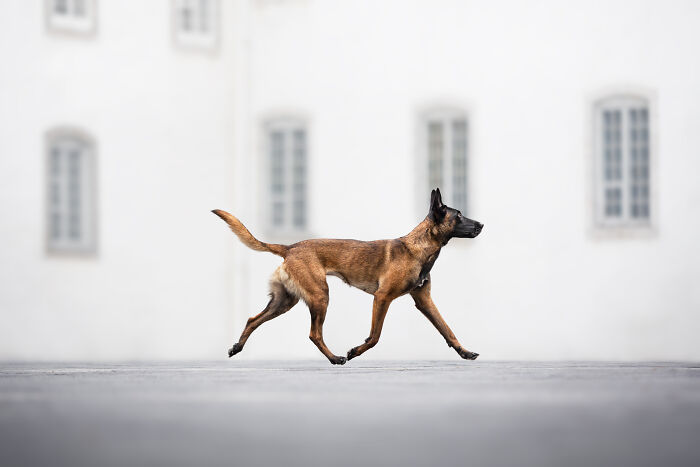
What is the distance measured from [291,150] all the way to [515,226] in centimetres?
410

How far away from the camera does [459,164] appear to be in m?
22.2

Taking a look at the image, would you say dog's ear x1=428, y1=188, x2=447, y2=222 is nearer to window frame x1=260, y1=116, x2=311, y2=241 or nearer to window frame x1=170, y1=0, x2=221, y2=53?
window frame x1=260, y1=116, x2=311, y2=241

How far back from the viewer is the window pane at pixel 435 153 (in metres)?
22.4

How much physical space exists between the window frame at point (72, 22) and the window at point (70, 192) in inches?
62.4

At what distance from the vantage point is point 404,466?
5.90 metres

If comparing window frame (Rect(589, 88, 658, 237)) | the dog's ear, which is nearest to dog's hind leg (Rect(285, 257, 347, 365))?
the dog's ear

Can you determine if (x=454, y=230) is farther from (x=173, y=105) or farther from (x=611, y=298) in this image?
(x=173, y=105)

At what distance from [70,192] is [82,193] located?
0.20 m

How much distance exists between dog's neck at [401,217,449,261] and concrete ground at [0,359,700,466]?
176 cm

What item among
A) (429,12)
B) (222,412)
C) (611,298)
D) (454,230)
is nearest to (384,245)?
(454,230)

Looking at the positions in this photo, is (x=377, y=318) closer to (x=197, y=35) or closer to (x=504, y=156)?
(x=504, y=156)

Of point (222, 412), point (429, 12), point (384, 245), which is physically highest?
point (429, 12)

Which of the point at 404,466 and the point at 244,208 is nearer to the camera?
the point at 404,466

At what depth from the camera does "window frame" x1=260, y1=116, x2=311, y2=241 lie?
76.4 ft
